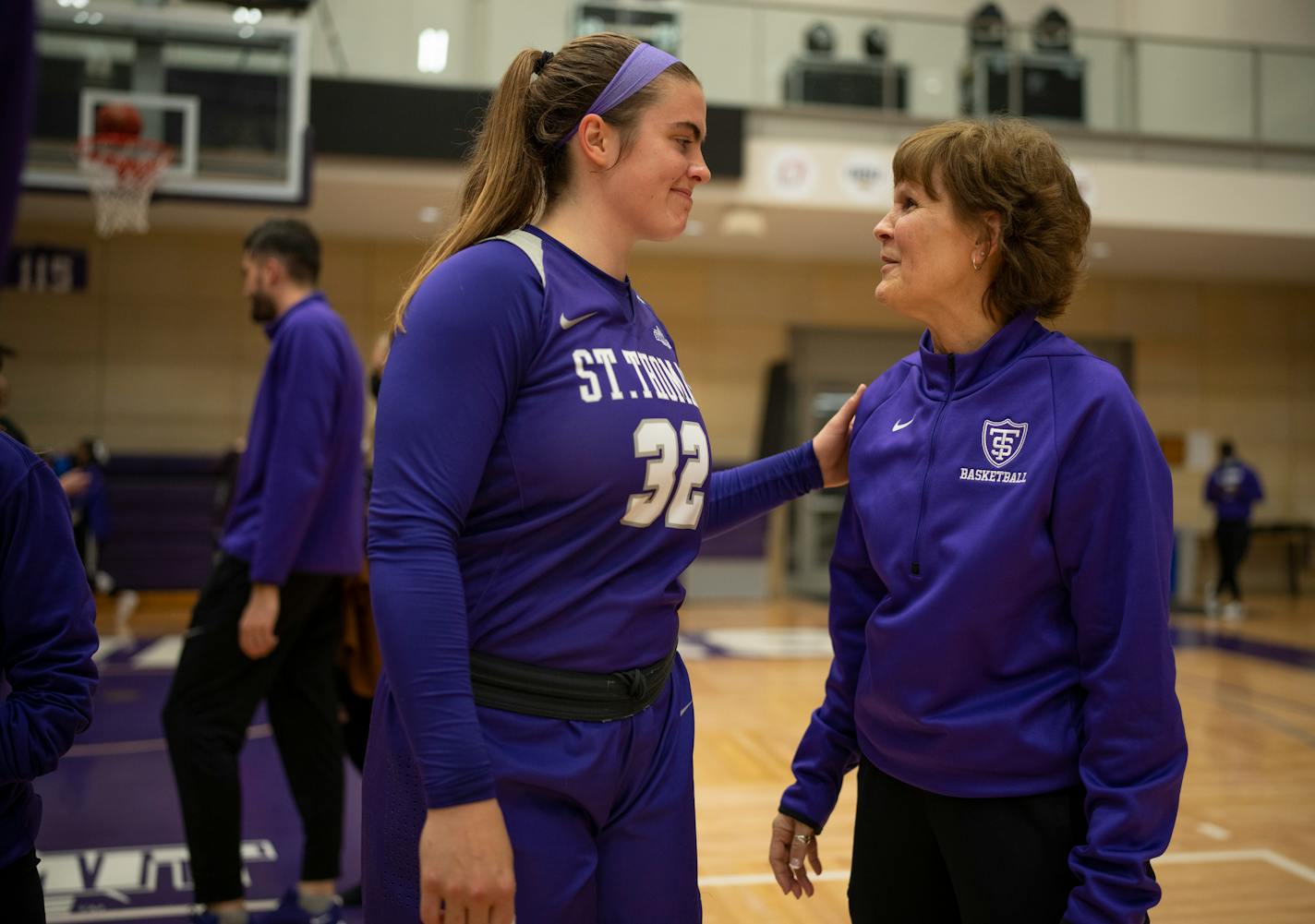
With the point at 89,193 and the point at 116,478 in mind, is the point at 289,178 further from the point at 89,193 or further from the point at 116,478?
the point at 116,478

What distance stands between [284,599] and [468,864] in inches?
80.8

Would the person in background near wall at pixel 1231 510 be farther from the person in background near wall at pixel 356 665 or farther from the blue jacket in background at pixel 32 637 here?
the blue jacket in background at pixel 32 637

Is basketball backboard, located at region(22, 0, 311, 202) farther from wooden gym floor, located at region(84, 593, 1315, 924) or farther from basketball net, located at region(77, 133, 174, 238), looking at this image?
wooden gym floor, located at region(84, 593, 1315, 924)

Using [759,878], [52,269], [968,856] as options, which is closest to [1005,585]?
[968,856]

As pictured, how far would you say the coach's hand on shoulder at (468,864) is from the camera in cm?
122

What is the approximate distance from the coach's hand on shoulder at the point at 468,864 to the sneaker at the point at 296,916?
2.09 meters

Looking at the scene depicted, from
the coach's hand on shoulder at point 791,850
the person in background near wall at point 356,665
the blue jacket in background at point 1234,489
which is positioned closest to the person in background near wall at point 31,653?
the coach's hand on shoulder at point 791,850

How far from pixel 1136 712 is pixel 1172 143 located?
37.7 ft

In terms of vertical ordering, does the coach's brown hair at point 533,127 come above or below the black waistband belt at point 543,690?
above

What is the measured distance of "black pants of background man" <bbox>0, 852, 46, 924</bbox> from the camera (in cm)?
153

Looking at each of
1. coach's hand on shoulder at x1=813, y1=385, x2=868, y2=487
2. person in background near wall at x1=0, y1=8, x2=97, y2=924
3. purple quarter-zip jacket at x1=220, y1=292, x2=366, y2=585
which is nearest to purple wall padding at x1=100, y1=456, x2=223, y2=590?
purple quarter-zip jacket at x1=220, y1=292, x2=366, y2=585

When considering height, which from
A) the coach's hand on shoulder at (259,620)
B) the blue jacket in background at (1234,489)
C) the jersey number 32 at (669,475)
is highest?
the jersey number 32 at (669,475)

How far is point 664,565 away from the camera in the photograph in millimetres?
1464

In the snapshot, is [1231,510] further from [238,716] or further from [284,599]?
[238,716]
